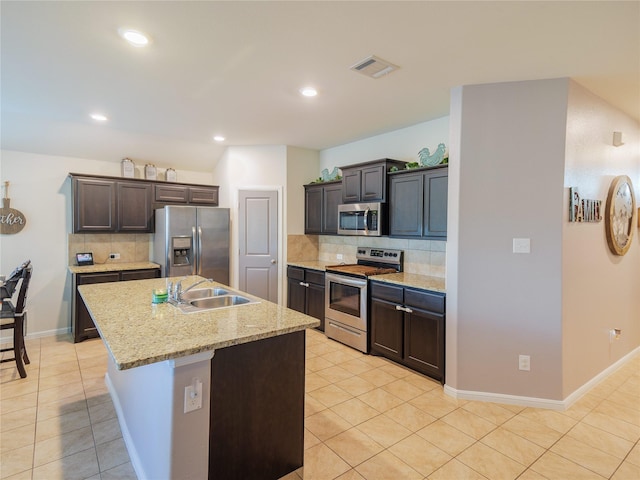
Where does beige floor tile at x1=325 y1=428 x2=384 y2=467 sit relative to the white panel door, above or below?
below

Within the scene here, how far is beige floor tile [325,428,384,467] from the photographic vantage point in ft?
7.16

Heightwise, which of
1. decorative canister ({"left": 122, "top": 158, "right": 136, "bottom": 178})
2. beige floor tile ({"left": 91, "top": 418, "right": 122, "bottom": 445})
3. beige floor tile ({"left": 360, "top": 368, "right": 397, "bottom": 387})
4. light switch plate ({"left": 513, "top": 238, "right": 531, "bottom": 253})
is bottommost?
beige floor tile ({"left": 91, "top": 418, "right": 122, "bottom": 445})

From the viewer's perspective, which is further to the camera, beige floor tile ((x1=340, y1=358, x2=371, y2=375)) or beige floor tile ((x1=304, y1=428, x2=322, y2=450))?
beige floor tile ((x1=340, y1=358, x2=371, y2=375))

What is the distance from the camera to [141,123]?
400cm

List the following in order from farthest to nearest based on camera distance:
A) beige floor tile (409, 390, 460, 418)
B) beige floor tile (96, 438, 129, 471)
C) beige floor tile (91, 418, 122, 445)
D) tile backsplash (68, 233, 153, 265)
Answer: tile backsplash (68, 233, 153, 265)
beige floor tile (409, 390, 460, 418)
beige floor tile (91, 418, 122, 445)
beige floor tile (96, 438, 129, 471)

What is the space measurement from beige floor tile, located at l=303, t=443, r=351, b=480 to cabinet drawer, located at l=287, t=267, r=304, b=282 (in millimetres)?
2703

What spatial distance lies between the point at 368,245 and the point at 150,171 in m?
3.28

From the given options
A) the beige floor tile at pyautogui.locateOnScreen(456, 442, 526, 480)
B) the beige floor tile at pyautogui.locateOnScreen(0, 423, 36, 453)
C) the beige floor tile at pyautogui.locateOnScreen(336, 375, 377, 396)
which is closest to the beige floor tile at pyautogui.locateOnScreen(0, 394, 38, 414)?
the beige floor tile at pyautogui.locateOnScreen(0, 423, 36, 453)

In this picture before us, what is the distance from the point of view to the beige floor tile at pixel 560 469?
202 centimetres

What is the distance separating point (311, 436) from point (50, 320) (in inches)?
160

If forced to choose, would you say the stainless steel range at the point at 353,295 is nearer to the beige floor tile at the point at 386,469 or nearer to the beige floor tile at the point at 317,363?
the beige floor tile at the point at 317,363

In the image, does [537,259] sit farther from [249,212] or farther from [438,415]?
[249,212]

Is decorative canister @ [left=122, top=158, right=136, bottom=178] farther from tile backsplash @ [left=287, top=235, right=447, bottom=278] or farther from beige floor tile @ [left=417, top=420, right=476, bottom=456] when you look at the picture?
beige floor tile @ [left=417, top=420, right=476, bottom=456]

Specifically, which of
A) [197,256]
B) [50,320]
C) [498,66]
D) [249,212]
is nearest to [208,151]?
[249,212]
